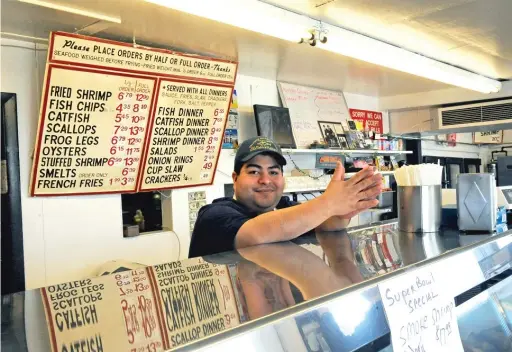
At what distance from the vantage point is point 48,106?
2910 mm

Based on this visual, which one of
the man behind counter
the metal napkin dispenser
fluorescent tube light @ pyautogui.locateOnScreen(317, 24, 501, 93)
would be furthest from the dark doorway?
the metal napkin dispenser

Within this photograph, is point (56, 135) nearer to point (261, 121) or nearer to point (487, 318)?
point (261, 121)

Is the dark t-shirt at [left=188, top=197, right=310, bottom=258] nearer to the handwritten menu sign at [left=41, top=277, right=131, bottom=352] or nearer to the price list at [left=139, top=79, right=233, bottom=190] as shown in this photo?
the handwritten menu sign at [left=41, top=277, right=131, bottom=352]

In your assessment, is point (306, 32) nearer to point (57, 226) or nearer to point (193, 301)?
point (57, 226)

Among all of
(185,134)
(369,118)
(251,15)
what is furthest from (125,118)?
(369,118)

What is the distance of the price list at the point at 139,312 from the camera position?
56 cm

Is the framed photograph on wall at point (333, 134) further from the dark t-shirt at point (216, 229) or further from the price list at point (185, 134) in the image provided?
the dark t-shirt at point (216, 229)

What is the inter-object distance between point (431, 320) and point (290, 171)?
13.3 ft

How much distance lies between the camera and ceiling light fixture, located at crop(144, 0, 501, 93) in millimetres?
2455

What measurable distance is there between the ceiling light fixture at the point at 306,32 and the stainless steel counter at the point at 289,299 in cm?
161

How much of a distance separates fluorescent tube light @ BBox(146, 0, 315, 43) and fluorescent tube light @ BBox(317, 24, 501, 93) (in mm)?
258

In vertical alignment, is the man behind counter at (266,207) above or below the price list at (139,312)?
above

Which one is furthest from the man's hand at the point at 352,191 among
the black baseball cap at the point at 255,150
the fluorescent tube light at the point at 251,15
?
the fluorescent tube light at the point at 251,15

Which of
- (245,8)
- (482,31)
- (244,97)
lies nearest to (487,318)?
(245,8)
